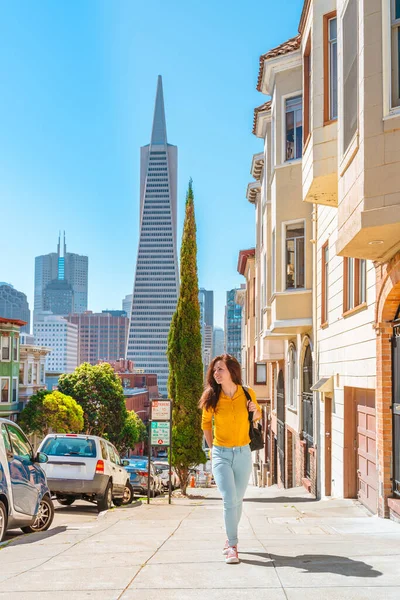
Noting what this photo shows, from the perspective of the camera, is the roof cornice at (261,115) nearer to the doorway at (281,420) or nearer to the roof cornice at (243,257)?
the doorway at (281,420)

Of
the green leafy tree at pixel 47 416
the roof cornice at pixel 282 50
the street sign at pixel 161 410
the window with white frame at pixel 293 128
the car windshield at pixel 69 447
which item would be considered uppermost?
the roof cornice at pixel 282 50

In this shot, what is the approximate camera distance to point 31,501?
9.87m

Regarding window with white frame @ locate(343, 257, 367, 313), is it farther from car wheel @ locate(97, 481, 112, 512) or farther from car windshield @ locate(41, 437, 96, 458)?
car wheel @ locate(97, 481, 112, 512)

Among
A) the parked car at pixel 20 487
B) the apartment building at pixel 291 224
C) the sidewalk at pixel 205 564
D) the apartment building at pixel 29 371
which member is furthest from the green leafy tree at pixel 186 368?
the apartment building at pixel 29 371

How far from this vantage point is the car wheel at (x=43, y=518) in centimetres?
1026

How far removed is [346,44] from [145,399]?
353 ft

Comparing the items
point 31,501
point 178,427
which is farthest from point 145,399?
point 31,501

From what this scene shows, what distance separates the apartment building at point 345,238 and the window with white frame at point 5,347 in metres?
35.7

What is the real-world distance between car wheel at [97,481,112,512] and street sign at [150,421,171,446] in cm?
172

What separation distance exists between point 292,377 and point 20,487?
1438cm

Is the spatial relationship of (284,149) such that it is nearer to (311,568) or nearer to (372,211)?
(372,211)

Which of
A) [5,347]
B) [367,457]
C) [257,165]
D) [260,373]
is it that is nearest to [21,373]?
[5,347]

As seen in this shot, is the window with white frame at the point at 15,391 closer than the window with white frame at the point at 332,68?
No

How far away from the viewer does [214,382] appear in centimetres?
643
